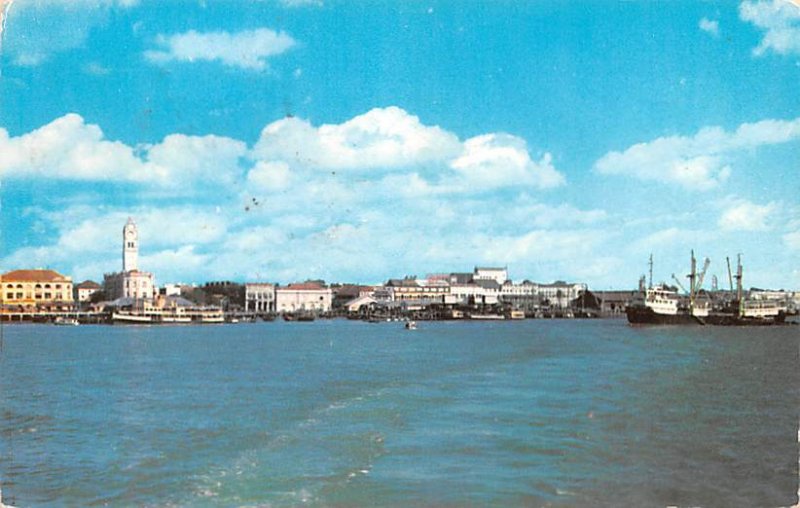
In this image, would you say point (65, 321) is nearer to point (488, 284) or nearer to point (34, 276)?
point (34, 276)

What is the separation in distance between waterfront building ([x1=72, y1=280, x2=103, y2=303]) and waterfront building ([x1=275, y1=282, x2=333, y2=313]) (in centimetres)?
2785

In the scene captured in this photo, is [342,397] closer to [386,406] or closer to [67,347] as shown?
[386,406]

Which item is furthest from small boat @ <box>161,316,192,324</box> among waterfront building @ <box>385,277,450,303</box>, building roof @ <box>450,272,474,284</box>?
building roof @ <box>450,272,474,284</box>

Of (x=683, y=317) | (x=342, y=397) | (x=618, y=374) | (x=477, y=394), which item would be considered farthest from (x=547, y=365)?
(x=683, y=317)

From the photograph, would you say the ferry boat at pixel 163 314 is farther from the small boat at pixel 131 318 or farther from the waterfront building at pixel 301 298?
the waterfront building at pixel 301 298

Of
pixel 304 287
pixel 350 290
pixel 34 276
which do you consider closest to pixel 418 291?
pixel 350 290

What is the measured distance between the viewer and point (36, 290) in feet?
328

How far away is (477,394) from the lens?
21.2 metres

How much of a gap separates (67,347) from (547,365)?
91.9 ft

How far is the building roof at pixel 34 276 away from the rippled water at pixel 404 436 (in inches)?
2928

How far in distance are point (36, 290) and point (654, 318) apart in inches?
2814

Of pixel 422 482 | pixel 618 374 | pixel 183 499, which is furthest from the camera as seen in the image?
pixel 618 374

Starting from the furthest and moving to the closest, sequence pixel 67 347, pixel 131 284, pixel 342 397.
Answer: pixel 131 284 < pixel 67 347 < pixel 342 397

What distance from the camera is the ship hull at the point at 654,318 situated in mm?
72875
